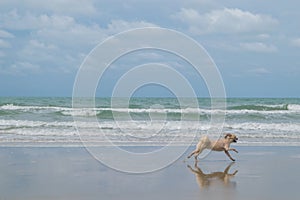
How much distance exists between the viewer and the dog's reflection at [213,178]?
318 inches

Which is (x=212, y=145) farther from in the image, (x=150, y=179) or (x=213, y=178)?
(x=150, y=179)

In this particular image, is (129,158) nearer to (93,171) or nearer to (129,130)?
(93,171)

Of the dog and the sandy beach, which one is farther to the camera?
the dog

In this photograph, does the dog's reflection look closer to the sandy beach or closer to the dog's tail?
the sandy beach

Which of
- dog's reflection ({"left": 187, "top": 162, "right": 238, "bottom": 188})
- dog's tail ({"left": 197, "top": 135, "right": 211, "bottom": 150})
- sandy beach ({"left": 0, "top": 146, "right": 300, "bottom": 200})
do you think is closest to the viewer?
sandy beach ({"left": 0, "top": 146, "right": 300, "bottom": 200})

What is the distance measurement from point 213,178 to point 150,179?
4.04ft

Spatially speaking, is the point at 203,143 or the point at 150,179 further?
the point at 203,143

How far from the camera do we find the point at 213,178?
8633 millimetres

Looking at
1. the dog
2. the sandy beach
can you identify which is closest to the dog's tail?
the dog

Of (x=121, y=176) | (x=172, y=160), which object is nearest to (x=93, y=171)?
(x=121, y=176)

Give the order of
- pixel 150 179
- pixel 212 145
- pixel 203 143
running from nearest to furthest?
pixel 150 179 → pixel 203 143 → pixel 212 145

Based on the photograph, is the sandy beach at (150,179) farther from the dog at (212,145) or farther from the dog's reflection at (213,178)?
the dog at (212,145)

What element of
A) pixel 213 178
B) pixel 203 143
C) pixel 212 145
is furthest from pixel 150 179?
pixel 212 145

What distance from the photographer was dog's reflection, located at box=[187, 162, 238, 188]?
8.08 metres
